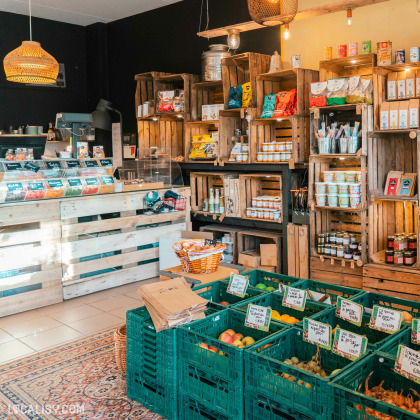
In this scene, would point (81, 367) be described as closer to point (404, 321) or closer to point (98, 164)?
point (404, 321)

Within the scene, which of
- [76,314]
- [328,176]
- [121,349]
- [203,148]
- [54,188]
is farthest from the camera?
[203,148]

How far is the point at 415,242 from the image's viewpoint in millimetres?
4840

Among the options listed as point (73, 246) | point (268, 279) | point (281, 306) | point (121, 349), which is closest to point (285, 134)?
point (73, 246)

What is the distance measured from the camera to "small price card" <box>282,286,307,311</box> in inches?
116

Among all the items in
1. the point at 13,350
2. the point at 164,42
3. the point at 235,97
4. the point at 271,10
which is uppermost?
the point at 164,42

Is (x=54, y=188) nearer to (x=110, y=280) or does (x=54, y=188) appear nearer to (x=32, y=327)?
(x=110, y=280)

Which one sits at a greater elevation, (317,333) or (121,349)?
(317,333)

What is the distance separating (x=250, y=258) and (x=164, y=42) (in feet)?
12.6

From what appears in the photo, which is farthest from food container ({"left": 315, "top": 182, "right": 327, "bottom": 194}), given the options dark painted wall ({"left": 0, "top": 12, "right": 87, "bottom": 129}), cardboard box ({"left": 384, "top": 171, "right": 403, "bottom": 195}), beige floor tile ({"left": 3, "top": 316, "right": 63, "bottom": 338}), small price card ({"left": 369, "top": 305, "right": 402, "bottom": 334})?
dark painted wall ({"left": 0, "top": 12, "right": 87, "bottom": 129})

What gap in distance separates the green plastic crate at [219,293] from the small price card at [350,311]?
24.7 inches

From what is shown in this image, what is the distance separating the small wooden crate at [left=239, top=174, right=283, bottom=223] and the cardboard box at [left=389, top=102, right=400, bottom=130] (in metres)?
1.66

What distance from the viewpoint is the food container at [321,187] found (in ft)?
17.6

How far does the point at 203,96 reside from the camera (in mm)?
6965

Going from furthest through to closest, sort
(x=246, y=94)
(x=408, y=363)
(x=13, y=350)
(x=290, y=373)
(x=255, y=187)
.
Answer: (x=255, y=187), (x=246, y=94), (x=13, y=350), (x=290, y=373), (x=408, y=363)
